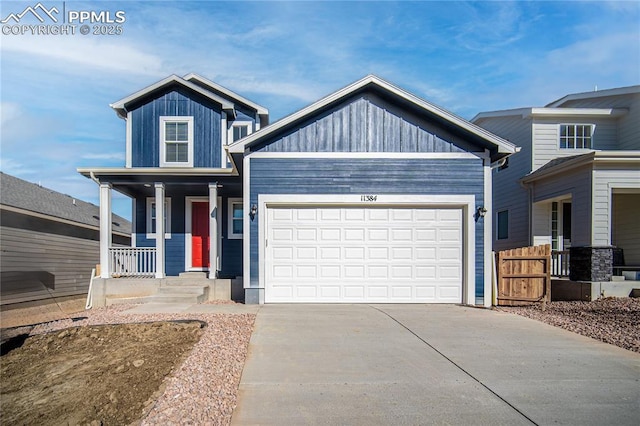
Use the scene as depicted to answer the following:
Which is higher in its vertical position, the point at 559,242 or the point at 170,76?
the point at 170,76

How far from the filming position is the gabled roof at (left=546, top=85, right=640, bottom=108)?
15.1 meters

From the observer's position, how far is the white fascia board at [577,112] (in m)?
15.1

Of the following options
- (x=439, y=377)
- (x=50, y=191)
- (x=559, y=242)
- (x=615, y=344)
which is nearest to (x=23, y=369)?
(x=439, y=377)

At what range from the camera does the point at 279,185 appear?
1048 cm

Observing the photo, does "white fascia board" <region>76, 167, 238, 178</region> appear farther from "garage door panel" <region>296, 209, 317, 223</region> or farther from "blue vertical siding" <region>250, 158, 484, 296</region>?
"garage door panel" <region>296, 209, 317, 223</region>

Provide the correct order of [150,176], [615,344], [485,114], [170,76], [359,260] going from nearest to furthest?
[615,344], [359,260], [150,176], [170,76], [485,114]

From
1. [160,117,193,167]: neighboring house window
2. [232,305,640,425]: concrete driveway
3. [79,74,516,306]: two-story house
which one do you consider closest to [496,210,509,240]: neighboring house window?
[79,74,516,306]: two-story house

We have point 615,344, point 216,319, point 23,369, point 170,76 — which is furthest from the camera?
point 170,76

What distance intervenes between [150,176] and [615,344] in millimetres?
11392

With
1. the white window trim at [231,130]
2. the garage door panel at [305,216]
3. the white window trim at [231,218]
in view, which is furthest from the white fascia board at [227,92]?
the garage door panel at [305,216]

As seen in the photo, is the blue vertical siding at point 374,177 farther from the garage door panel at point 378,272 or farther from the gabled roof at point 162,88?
the gabled roof at point 162,88

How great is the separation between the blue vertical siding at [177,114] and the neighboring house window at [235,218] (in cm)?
134

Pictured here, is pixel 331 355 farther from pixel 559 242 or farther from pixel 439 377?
pixel 559 242

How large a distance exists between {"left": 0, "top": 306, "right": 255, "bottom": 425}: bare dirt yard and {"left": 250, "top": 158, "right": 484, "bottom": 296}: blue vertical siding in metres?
3.44
